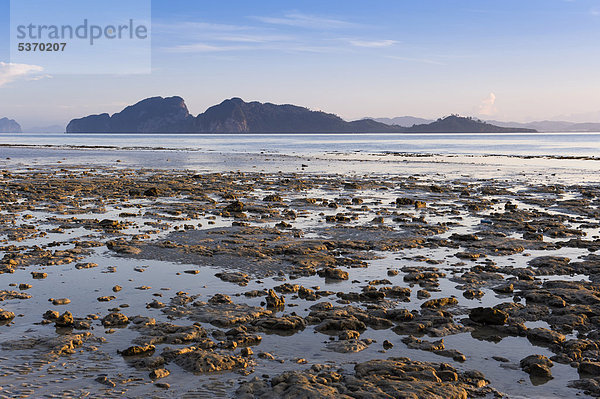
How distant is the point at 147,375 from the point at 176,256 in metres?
8.99

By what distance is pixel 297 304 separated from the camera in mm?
12891

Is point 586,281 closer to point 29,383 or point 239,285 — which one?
point 239,285

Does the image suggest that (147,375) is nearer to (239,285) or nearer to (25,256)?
(239,285)

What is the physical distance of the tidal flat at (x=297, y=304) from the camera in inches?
346

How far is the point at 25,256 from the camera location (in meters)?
16.8

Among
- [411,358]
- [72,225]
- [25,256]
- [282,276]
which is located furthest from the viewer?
[72,225]

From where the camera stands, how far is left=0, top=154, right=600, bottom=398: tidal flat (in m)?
8.80

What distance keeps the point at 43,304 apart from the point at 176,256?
5578mm

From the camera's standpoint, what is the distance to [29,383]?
8.39 metres

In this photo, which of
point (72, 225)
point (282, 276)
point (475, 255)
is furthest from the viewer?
point (72, 225)

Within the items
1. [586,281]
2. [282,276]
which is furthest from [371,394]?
[586,281]

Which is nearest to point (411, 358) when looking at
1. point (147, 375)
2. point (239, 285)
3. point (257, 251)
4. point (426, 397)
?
point (426, 397)

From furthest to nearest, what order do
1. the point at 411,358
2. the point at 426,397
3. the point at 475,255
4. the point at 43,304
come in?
the point at 475,255, the point at 43,304, the point at 411,358, the point at 426,397

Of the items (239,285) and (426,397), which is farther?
(239,285)
